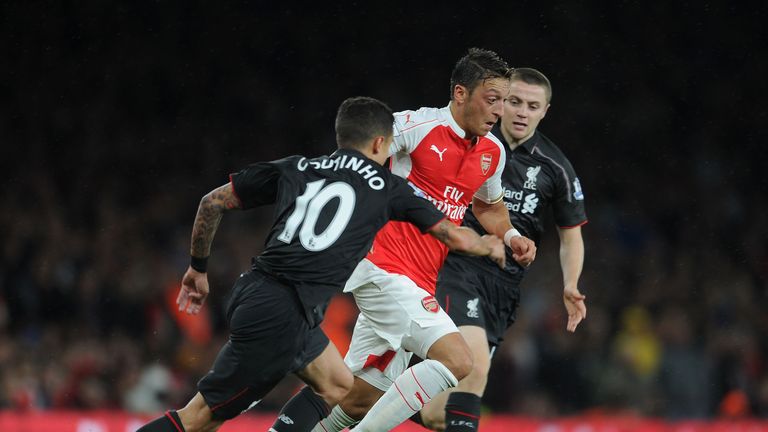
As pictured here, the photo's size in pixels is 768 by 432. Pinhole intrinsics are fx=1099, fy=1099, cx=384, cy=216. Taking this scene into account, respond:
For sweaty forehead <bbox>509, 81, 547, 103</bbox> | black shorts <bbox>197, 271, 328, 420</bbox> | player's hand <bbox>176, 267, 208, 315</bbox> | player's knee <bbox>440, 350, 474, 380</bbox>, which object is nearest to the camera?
black shorts <bbox>197, 271, 328, 420</bbox>

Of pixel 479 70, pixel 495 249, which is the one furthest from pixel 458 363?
pixel 479 70

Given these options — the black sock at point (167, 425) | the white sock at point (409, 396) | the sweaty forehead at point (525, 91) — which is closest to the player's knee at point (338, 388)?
the white sock at point (409, 396)

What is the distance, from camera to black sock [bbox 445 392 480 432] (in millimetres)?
6074

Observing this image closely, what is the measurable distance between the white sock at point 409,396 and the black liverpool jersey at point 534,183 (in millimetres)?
1618

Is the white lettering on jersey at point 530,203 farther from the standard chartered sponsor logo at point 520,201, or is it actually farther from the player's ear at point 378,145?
the player's ear at point 378,145

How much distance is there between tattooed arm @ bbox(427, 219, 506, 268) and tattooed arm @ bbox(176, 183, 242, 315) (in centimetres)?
99

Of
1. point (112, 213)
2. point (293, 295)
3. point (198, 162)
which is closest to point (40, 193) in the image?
point (112, 213)

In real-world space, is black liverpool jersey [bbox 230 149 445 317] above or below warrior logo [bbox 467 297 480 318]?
above

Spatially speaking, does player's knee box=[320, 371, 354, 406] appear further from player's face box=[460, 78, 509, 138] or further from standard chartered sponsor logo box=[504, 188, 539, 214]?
standard chartered sponsor logo box=[504, 188, 539, 214]

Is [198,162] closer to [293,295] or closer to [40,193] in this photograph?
[40,193]

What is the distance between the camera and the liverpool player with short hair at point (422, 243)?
5.72 metres

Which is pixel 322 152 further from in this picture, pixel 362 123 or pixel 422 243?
pixel 362 123

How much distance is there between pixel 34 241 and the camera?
11.7m

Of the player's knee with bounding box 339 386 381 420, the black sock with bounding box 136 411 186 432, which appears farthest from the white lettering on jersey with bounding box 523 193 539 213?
the black sock with bounding box 136 411 186 432
